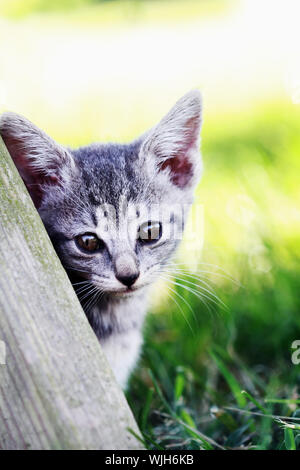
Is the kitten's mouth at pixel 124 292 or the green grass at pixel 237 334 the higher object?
the kitten's mouth at pixel 124 292

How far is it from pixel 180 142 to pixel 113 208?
0.46m

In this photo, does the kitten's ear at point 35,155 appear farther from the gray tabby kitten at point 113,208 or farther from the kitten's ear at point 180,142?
the kitten's ear at point 180,142

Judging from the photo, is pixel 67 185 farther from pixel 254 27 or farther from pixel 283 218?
pixel 254 27

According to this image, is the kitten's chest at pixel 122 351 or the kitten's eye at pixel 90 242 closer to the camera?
the kitten's eye at pixel 90 242

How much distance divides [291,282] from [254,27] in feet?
16.6

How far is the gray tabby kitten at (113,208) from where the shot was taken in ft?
6.07

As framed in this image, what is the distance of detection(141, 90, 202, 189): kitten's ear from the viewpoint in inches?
79.3

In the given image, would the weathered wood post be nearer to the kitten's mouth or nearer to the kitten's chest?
the kitten's mouth

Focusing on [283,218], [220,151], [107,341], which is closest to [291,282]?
[283,218]

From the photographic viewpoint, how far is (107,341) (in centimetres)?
203

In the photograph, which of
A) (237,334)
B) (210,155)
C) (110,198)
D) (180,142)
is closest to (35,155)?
(110,198)

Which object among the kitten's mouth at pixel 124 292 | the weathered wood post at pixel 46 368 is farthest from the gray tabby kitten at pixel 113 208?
the weathered wood post at pixel 46 368

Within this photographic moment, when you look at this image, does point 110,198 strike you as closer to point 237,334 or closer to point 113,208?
point 113,208
